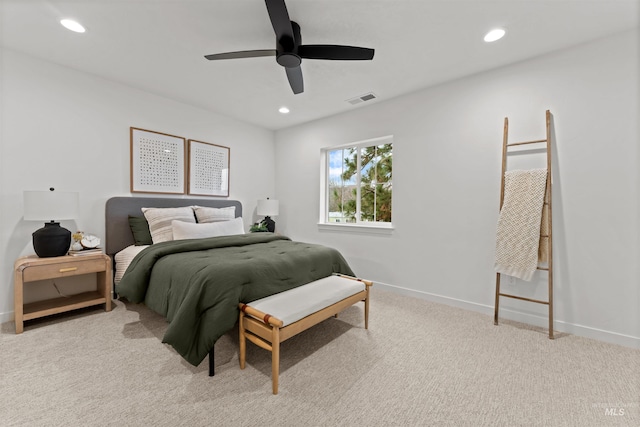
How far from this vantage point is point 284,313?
1734 mm

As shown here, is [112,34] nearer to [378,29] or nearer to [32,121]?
[32,121]

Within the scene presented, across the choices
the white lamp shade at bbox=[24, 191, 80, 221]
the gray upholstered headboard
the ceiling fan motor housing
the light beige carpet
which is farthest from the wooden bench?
the gray upholstered headboard

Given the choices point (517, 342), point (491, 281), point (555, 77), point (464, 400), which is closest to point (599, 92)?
point (555, 77)

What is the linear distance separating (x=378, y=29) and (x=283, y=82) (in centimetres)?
124

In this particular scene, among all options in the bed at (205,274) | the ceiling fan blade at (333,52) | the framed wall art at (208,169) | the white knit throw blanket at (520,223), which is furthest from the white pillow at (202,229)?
the white knit throw blanket at (520,223)

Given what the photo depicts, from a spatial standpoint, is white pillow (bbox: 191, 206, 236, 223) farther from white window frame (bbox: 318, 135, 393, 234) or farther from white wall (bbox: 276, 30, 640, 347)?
white wall (bbox: 276, 30, 640, 347)

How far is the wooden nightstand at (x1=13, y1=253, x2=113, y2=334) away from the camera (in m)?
2.24

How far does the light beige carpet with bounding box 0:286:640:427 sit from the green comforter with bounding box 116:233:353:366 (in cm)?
29

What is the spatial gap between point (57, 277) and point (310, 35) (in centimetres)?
319

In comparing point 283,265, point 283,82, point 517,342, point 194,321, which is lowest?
point 517,342

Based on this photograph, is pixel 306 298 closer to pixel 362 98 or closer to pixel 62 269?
pixel 62 269

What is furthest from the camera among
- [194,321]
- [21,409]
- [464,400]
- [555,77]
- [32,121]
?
[32,121]

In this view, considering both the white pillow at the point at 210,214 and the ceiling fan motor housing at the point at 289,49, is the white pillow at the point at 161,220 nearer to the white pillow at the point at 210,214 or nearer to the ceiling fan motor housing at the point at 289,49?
the white pillow at the point at 210,214

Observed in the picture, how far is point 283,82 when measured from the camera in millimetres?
3027
